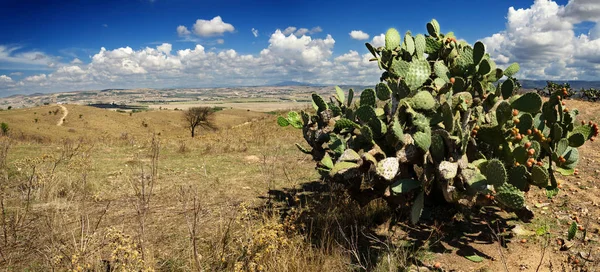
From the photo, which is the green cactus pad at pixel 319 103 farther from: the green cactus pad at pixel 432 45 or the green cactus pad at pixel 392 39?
the green cactus pad at pixel 432 45

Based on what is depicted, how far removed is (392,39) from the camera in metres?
4.84

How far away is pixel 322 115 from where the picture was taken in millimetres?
5055

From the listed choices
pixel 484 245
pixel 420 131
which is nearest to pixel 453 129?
pixel 420 131

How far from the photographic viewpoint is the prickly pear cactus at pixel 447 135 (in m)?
3.50

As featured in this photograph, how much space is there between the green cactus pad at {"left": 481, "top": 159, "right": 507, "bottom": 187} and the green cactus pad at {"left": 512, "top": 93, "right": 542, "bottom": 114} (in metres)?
1.09

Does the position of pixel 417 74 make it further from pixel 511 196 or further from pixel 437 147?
pixel 511 196

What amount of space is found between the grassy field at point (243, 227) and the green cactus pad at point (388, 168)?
59 cm

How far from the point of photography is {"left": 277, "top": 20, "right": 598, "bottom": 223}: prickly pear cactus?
350cm

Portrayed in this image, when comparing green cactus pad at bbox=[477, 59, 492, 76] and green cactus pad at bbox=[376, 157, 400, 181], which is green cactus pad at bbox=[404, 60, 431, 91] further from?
green cactus pad at bbox=[376, 157, 400, 181]

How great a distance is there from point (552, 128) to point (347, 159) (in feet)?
8.77

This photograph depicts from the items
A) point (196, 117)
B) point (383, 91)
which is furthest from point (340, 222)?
point (196, 117)

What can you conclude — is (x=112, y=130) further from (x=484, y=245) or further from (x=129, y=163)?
(x=484, y=245)

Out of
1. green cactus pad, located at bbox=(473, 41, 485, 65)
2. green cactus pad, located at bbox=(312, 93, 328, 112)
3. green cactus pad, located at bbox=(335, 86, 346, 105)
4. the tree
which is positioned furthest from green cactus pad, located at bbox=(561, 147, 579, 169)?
the tree

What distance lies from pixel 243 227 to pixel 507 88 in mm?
3789
